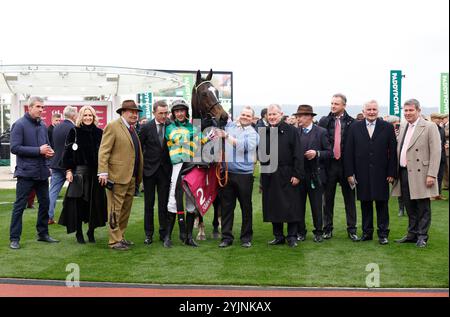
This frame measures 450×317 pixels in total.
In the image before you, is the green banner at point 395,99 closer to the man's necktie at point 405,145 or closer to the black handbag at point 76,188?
the man's necktie at point 405,145

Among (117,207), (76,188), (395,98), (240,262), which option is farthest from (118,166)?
(395,98)

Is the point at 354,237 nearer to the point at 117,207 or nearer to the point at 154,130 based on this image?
the point at 154,130

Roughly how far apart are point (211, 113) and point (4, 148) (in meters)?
19.9

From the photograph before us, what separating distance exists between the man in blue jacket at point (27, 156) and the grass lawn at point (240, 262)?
0.42 m

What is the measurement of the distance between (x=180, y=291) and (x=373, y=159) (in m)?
3.59

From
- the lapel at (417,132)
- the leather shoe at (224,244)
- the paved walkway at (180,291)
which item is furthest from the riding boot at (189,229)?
the lapel at (417,132)

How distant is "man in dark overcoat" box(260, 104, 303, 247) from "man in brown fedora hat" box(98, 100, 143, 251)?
1744 millimetres

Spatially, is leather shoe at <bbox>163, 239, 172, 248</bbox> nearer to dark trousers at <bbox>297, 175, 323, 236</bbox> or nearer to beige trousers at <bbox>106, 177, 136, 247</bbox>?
beige trousers at <bbox>106, 177, 136, 247</bbox>

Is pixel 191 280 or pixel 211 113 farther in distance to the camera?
pixel 211 113

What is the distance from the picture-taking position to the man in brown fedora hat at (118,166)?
7391 mm

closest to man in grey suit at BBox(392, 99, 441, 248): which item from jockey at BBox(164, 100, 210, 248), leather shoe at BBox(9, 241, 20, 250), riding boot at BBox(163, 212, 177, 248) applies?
jockey at BBox(164, 100, 210, 248)

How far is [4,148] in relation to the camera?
25328 mm

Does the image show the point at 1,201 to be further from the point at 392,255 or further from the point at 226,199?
the point at 392,255
